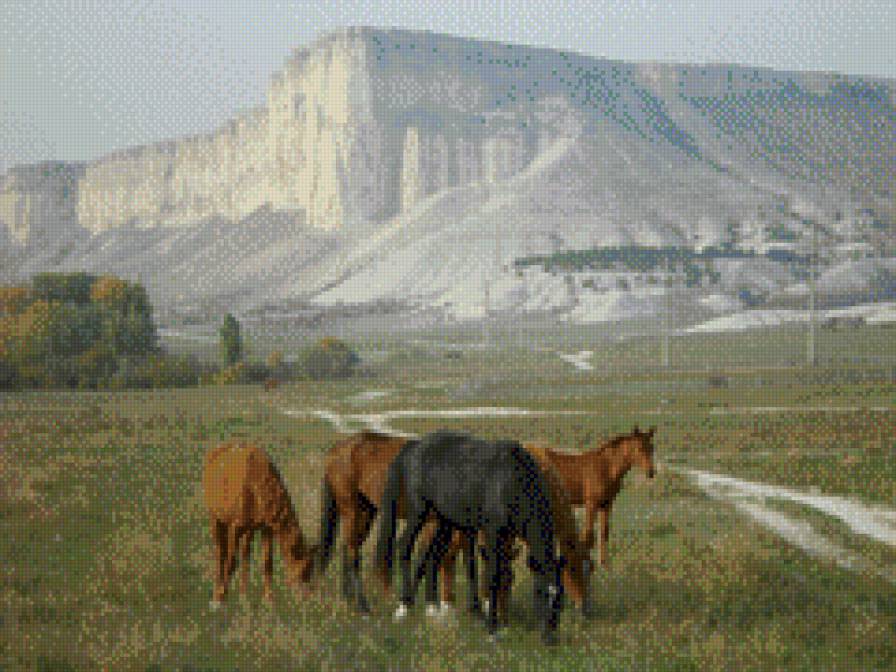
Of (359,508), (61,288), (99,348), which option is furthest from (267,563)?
(61,288)

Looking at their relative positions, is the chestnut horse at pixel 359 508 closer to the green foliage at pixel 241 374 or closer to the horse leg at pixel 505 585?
the horse leg at pixel 505 585

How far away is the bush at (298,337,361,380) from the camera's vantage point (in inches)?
3445

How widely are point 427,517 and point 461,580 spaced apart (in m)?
2.77

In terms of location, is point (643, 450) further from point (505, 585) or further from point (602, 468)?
point (505, 585)

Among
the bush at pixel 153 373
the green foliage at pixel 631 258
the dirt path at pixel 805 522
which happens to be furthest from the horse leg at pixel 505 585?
the green foliage at pixel 631 258

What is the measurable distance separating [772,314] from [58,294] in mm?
75022

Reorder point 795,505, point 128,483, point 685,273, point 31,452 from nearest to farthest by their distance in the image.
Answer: point 795,505 < point 128,483 < point 31,452 < point 685,273

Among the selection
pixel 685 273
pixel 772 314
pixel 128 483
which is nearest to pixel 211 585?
pixel 128 483

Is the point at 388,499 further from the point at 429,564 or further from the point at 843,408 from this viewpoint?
the point at 843,408

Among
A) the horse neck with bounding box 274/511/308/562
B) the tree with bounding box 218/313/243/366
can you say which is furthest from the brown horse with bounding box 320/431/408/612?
the tree with bounding box 218/313/243/366

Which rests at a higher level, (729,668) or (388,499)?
(388,499)

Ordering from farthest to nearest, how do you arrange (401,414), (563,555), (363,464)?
(401,414)
(363,464)
(563,555)

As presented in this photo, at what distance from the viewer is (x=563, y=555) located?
12.1 meters

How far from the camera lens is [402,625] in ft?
40.7
